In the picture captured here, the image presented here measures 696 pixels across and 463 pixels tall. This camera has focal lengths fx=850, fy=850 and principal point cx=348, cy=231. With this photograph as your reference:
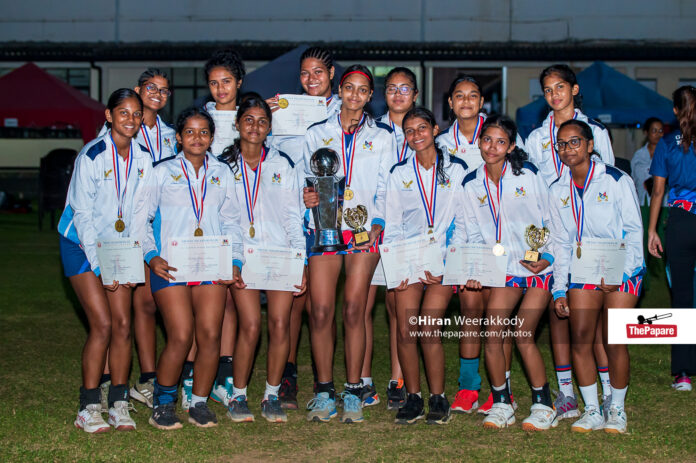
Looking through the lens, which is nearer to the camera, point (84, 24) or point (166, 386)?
point (166, 386)

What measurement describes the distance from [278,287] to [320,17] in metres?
24.9

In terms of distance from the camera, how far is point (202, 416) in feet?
16.8

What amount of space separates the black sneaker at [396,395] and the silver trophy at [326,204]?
1.11m

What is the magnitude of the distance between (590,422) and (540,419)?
0.29m

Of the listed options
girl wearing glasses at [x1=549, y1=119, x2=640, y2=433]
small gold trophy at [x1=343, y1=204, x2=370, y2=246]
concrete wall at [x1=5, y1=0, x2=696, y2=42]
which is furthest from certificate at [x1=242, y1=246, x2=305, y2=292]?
concrete wall at [x1=5, y1=0, x2=696, y2=42]

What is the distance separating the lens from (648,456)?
4.60 meters

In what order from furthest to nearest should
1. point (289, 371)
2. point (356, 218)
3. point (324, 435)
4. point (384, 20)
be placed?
point (384, 20) → point (289, 371) → point (356, 218) → point (324, 435)

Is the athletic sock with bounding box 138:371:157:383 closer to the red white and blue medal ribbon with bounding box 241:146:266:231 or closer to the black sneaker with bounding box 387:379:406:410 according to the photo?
the red white and blue medal ribbon with bounding box 241:146:266:231

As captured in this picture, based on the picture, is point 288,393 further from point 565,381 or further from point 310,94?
point 310,94

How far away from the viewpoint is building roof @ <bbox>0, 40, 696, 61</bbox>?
27141 mm

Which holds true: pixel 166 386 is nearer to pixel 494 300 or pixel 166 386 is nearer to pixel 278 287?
pixel 278 287

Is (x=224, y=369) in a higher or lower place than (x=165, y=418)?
higher

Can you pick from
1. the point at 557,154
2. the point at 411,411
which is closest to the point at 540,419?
the point at 411,411

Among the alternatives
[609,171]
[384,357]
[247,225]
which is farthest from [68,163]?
[609,171]
